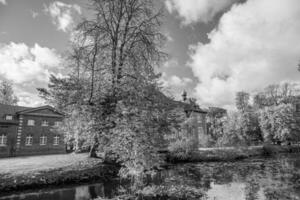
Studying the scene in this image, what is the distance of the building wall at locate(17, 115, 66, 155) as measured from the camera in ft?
85.3

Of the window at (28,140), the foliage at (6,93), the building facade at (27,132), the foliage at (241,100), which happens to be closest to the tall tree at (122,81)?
the building facade at (27,132)

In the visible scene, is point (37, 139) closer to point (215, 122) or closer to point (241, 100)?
point (215, 122)

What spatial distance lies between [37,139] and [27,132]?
1703mm

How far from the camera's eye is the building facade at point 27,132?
25.2 m

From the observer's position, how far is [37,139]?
2708 centimetres

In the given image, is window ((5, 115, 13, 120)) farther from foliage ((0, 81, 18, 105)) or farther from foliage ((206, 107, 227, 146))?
foliage ((206, 107, 227, 146))

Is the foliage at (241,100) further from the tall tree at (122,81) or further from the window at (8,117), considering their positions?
the window at (8,117)

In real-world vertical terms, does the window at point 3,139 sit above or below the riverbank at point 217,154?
above

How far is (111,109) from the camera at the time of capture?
1019 cm

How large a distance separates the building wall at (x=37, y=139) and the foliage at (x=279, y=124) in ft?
127

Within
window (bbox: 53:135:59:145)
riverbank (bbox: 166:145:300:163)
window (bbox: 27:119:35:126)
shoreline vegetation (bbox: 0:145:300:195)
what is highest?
window (bbox: 27:119:35:126)

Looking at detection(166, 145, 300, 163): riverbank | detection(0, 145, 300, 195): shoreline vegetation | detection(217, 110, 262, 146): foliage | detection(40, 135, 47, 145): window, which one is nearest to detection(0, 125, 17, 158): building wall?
detection(40, 135, 47, 145): window

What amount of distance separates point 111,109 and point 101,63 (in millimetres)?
4728

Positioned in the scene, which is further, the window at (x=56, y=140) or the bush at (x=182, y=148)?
the window at (x=56, y=140)
